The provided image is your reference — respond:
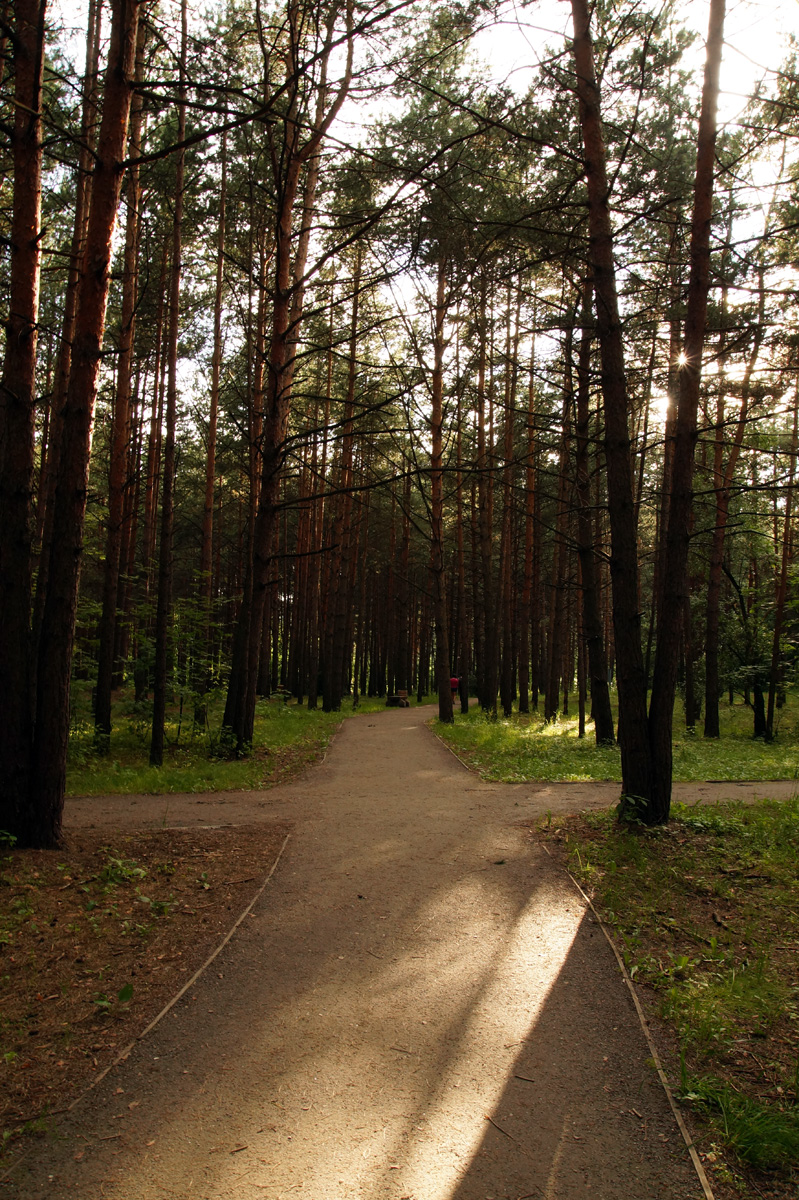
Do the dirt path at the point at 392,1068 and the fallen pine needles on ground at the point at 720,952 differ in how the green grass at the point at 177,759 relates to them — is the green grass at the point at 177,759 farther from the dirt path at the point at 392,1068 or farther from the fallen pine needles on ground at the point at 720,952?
the fallen pine needles on ground at the point at 720,952

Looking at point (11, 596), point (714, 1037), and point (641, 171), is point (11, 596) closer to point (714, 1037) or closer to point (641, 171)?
point (714, 1037)

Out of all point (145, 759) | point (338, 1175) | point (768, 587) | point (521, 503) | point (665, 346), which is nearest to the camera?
point (338, 1175)

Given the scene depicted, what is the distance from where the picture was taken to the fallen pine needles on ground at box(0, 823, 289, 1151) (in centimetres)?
311

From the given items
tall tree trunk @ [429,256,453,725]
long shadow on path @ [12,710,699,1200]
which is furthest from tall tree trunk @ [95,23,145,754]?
tall tree trunk @ [429,256,453,725]

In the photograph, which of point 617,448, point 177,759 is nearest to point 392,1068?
point 617,448

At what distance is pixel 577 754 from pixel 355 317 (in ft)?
34.7

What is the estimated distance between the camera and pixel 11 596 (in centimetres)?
555

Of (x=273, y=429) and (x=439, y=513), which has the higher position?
(x=439, y=513)

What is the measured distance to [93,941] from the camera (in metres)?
4.24

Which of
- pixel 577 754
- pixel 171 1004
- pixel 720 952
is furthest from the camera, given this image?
pixel 577 754

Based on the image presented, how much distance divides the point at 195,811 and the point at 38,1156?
A: 18.0 feet

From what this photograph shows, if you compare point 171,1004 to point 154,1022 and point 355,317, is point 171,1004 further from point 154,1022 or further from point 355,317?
point 355,317

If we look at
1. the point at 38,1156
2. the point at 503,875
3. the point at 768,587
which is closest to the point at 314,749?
the point at 503,875

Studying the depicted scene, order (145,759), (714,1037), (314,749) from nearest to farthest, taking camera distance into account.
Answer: (714,1037), (145,759), (314,749)
